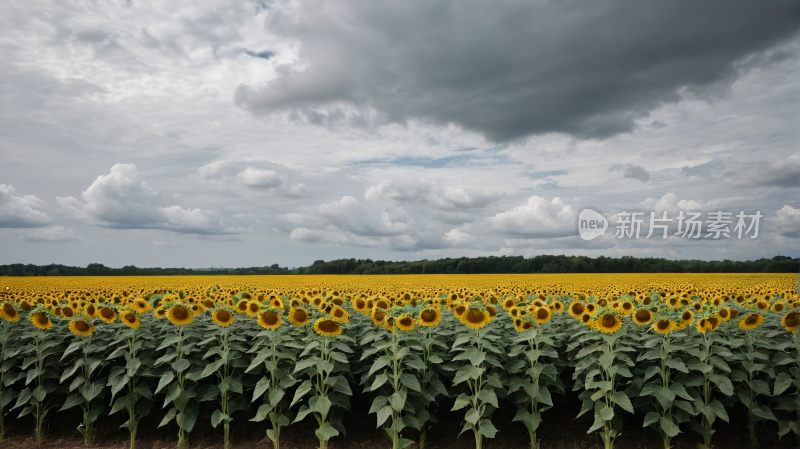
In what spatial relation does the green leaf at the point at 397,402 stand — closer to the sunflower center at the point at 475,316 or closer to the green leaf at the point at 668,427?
the sunflower center at the point at 475,316

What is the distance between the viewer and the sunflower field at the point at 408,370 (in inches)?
291

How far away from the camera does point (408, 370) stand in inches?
310

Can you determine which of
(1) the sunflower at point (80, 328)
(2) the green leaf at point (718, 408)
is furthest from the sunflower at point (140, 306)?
(2) the green leaf at point (718, 408)

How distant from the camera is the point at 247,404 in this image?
812cm

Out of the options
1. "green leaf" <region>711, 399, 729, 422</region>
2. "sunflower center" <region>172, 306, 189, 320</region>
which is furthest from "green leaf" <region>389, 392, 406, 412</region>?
"green leaf" <region>711, 399, 729, 422</region>

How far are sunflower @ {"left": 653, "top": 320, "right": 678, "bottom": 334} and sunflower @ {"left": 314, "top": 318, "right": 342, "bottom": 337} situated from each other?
5477mm

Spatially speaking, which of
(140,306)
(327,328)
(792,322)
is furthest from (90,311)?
(792,322)

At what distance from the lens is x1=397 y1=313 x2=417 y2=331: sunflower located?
7.57 metres

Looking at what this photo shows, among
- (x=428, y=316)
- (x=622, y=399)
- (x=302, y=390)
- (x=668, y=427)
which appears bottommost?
(x=668, y=427)

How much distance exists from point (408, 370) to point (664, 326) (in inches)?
177

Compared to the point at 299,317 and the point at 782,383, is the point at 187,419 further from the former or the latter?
the point at 782,383

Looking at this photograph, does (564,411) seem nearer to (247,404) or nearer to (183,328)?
(247,404)

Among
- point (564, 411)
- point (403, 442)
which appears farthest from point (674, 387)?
point (403, 442)

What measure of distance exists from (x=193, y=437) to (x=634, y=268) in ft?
251
